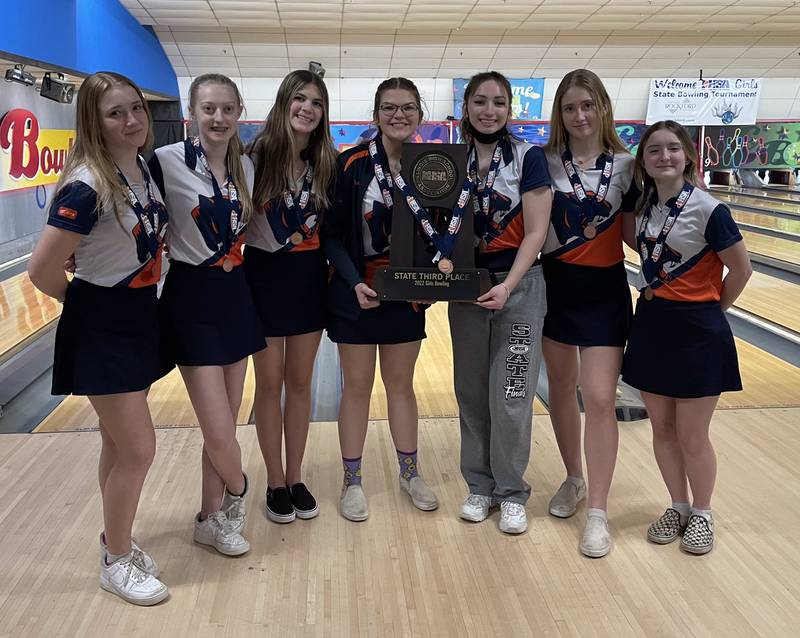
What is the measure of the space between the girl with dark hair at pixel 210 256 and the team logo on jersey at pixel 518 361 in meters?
0.74

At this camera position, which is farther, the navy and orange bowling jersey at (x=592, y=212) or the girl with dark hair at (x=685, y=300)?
the navy and orange bowling jersey at (x=592, y=212)

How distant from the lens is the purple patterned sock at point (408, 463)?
97.0 inches

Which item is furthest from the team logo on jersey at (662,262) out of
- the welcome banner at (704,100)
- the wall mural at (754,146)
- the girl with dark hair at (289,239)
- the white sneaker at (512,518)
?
the wall mural at (754,146)

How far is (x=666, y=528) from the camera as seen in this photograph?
2188 millimetres

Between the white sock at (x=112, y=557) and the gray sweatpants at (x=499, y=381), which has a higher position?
the gray sweatpants at (x=499, y=381)

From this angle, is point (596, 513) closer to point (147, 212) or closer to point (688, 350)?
point (688, 350)

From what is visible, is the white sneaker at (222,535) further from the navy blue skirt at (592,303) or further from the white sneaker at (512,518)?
the navy blue skirt at (592,303)

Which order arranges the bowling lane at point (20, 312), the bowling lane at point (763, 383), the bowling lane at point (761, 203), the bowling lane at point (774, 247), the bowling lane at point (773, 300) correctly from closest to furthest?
1. the bowling lane at point (763, 383)
2. the bowling lane at point (20, 312)
3. the bowling lane at point (773, 300)
4. the bowling lane at point (774, 247)
5. the bowling lane at point (761, 203)

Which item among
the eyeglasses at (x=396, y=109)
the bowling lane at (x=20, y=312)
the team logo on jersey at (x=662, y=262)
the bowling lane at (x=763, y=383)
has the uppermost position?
the eyeglasses at (x=396, y=109)

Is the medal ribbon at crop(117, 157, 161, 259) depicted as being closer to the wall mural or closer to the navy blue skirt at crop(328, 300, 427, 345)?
the navy blue skirt at crop(328, 300, 427, 345)

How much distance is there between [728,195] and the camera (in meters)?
12.1

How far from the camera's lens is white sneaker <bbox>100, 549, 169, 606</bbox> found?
1.90 meters

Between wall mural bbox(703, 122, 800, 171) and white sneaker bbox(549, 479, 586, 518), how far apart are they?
1211 centimetres

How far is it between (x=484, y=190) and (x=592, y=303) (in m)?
0.46
